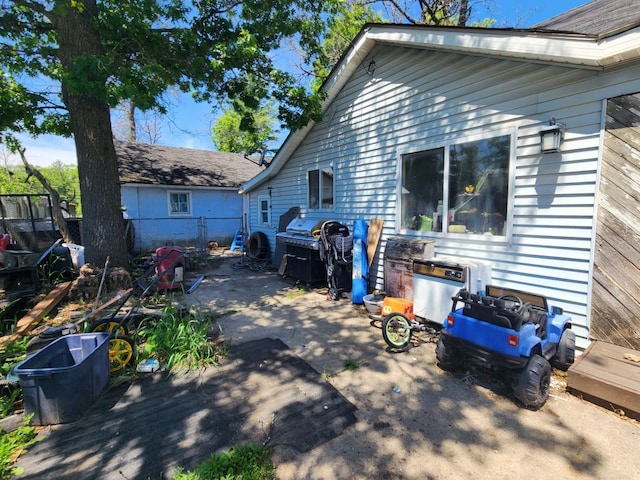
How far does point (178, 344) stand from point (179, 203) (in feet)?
38.2

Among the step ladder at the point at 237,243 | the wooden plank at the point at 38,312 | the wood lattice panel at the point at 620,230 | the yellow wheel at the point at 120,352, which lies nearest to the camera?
the wood lattice panel at the point at 620,230

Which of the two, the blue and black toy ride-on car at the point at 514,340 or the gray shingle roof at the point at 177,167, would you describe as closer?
the blue and black toy ride-on car at the point at 514,340

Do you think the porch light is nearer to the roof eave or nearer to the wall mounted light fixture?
the roof eave

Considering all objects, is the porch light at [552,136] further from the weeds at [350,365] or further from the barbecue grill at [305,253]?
the barbecue grill at [305,253]

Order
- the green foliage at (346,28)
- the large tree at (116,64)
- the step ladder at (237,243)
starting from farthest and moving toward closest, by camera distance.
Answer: the step ladder at (237,243) → the green foliage at (346,28) → the large tree at (116,64)

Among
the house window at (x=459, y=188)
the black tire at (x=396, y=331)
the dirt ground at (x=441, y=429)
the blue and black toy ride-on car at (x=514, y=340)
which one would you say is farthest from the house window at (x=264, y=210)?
the blue and black toy ride-on car at (x=514, y=340)

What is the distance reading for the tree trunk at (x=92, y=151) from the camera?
5703 mm

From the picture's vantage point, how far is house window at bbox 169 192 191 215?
1365cm

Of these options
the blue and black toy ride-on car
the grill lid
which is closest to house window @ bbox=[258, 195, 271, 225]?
the grill lid

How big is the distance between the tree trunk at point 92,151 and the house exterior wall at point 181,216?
502 centimetres

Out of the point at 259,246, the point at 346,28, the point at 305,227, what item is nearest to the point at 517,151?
the point at 305,227

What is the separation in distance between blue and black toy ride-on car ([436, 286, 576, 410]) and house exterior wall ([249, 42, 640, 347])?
0.58 m

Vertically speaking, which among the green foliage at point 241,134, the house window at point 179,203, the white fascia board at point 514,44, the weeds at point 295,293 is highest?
the green foliage at point 241,134

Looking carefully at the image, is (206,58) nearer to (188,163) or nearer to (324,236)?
(324,236)
